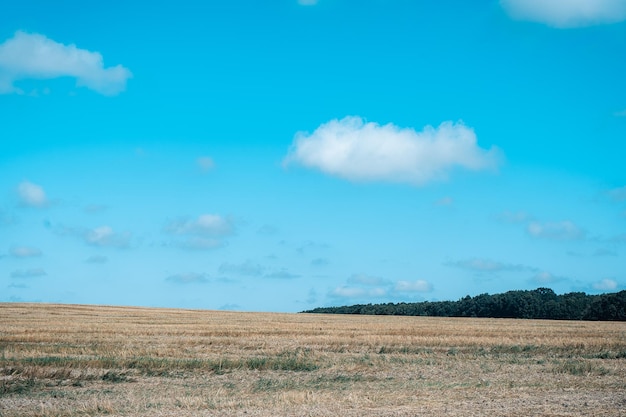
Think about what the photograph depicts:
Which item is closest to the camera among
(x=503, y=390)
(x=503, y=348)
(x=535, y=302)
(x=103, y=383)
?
(x=503, y=390)

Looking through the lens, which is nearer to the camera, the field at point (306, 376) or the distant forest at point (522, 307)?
the field at point (306, 376)

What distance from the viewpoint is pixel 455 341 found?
3275 centimetres

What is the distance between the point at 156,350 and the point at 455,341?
16288 mm

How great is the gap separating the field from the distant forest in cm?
7889

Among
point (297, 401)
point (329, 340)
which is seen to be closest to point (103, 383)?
point (297, 401)

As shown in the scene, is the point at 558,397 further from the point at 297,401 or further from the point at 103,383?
the point at 103,383

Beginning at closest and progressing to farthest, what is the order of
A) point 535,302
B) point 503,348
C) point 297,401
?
point 297,401
point 503,348
point 535,302

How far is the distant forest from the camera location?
342ft

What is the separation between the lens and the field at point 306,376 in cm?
1408

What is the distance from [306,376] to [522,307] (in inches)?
4407

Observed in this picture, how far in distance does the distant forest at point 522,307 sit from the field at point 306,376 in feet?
259

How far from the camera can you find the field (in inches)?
554

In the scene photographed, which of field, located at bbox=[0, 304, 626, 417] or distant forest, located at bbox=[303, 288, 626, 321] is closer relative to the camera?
field, located at bbox=[0, 304, 626, 417]

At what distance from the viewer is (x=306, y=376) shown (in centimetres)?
2042
